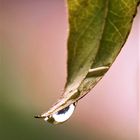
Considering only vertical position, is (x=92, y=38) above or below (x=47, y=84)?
above

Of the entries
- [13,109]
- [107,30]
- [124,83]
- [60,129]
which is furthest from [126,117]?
[107,30]

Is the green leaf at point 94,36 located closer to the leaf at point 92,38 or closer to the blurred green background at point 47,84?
the leaf at point 92,38

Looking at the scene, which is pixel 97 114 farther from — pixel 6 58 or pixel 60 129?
pixel 6 58

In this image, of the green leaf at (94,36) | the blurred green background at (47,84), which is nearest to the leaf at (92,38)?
the green leaf at (94,36)

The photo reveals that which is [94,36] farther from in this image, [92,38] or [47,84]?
[47,84]

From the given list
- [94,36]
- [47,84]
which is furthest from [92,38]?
[47,84]

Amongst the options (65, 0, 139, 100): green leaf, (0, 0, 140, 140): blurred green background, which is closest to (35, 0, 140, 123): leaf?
(65, 0, 139, 100): green leaf
